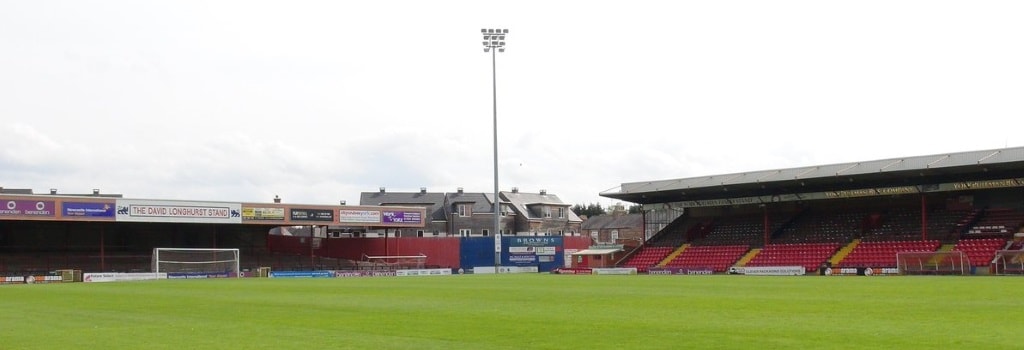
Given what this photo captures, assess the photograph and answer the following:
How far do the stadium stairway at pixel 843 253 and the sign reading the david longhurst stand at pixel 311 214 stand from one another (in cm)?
3573

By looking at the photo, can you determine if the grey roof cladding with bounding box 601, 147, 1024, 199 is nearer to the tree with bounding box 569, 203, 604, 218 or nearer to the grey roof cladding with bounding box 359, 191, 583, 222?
the grey roof cladding with bounding box 359, 191, 583, 222

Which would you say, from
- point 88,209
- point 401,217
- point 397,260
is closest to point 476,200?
point 401,217

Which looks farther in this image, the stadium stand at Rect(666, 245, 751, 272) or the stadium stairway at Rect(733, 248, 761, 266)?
the stadium stand at Rect(666, 245, 751, 272)

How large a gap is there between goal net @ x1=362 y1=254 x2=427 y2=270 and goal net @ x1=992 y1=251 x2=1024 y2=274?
41886mm

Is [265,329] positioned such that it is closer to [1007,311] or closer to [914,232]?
[1007,311]

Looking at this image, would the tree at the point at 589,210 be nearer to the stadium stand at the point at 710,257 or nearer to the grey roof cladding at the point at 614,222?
the grey roof cladding at the point at 614,222

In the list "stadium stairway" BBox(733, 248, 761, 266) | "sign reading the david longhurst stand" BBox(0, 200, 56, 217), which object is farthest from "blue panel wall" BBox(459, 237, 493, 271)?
"sign reading the david longhurst stand" BBox(0, 200, 56, 217)

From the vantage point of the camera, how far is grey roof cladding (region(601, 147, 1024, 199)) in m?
50.8

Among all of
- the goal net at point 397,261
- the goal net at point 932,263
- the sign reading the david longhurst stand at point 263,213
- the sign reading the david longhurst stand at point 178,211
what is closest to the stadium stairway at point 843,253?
the goal net at point 932,263

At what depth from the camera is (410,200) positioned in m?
116

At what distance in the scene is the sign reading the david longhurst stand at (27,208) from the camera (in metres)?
60.9

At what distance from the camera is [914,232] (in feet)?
188

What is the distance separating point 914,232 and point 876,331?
4463cm

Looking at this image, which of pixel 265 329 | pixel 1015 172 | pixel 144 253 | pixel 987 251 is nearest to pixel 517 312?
pixel 265 329
